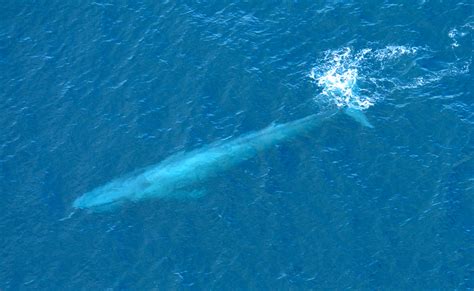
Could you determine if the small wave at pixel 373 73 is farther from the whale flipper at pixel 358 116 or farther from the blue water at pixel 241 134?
the whale flipper at pixel 358 116

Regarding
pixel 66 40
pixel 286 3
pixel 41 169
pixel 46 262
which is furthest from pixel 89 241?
pixel 286 3

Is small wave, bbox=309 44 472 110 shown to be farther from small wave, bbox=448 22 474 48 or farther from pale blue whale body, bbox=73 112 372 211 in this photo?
pale blue whale body, bbox=73 112 372 211

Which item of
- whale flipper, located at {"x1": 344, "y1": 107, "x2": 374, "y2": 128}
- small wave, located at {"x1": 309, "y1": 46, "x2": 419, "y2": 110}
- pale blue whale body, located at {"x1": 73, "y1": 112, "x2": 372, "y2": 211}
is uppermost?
small wave, located at {"x1": 309, "y1": 46, "x2": 419, "y2": 110}

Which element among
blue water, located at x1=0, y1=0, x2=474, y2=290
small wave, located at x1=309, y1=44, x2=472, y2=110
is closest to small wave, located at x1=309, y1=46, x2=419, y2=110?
small wave, located at x1=309, y1=44, x2=472, y2=110

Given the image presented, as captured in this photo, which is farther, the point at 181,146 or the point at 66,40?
the point at 66,40

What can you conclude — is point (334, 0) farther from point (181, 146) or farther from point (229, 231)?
point (229, 231)

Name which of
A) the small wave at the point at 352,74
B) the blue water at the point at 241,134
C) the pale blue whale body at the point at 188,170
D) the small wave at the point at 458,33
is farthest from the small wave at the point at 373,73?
the pale blue whale body at the point at 188,170
